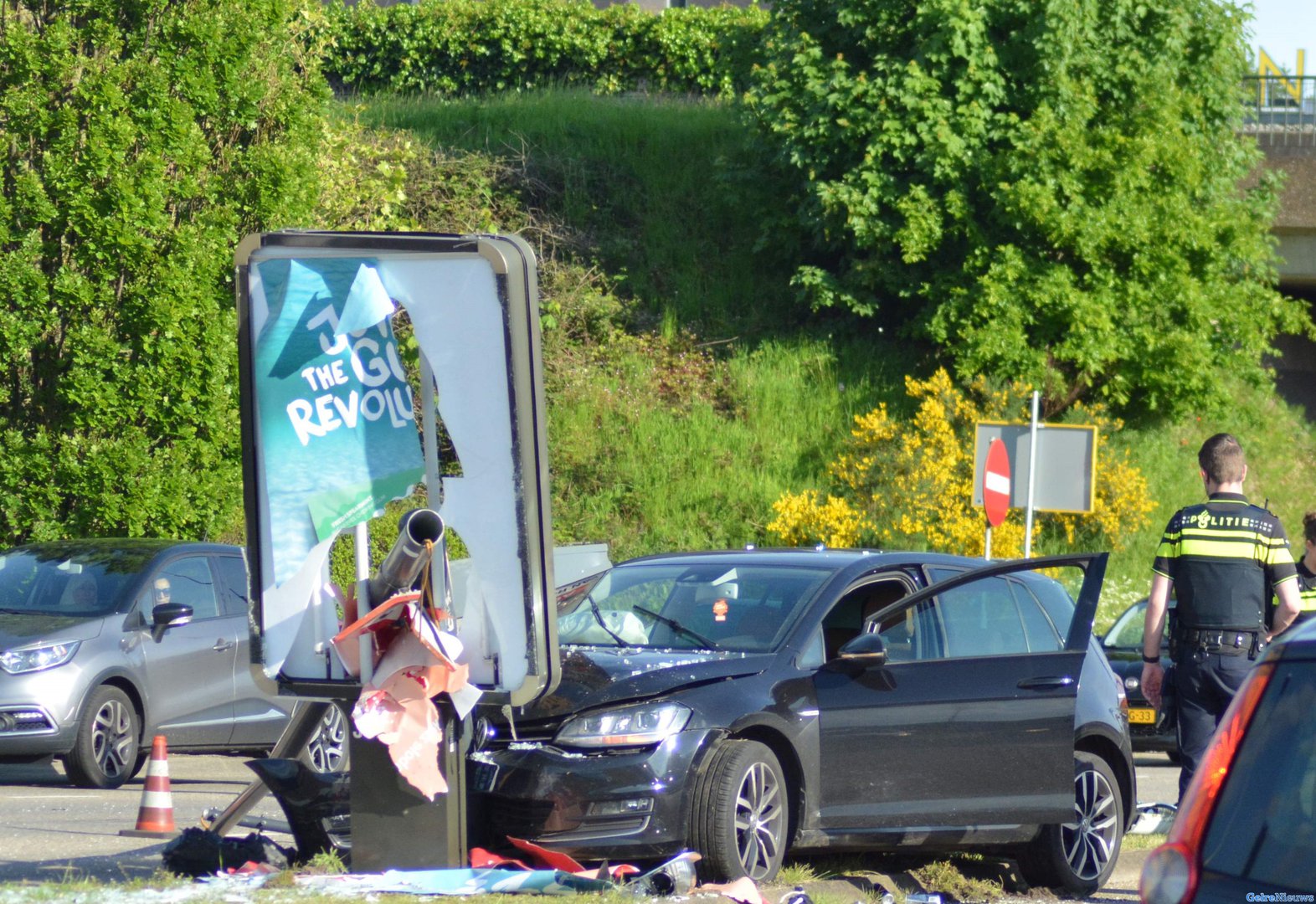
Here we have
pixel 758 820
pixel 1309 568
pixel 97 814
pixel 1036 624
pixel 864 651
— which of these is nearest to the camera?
pixel 758 820

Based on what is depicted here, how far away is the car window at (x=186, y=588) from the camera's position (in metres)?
12.1

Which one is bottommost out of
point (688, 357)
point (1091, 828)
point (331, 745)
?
point (331, 745)

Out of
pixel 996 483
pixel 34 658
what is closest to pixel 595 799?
pixel 34 658

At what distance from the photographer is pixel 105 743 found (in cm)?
1144

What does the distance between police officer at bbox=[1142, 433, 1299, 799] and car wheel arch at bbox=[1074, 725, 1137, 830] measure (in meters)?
0.68

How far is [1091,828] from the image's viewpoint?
8477 mm

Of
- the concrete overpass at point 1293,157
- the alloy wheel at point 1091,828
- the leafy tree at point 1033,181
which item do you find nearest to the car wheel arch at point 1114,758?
the alloy wheel at point 1091,828

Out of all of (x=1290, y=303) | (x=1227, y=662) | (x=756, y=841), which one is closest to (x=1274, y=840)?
(x=756, y=841)

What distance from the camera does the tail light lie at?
3445 mm

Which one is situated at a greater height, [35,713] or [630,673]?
[630,673]

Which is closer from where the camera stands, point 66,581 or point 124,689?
point 124,689

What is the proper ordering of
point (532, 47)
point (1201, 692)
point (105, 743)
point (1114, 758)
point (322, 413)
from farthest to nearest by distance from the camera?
point (532, 47) → point (105, 743) → point (1114, 758) → point (1201, 692) → point (322, 413)

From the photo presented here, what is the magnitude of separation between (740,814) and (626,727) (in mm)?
617

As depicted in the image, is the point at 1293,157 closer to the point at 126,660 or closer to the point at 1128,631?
the point at 1128,631
